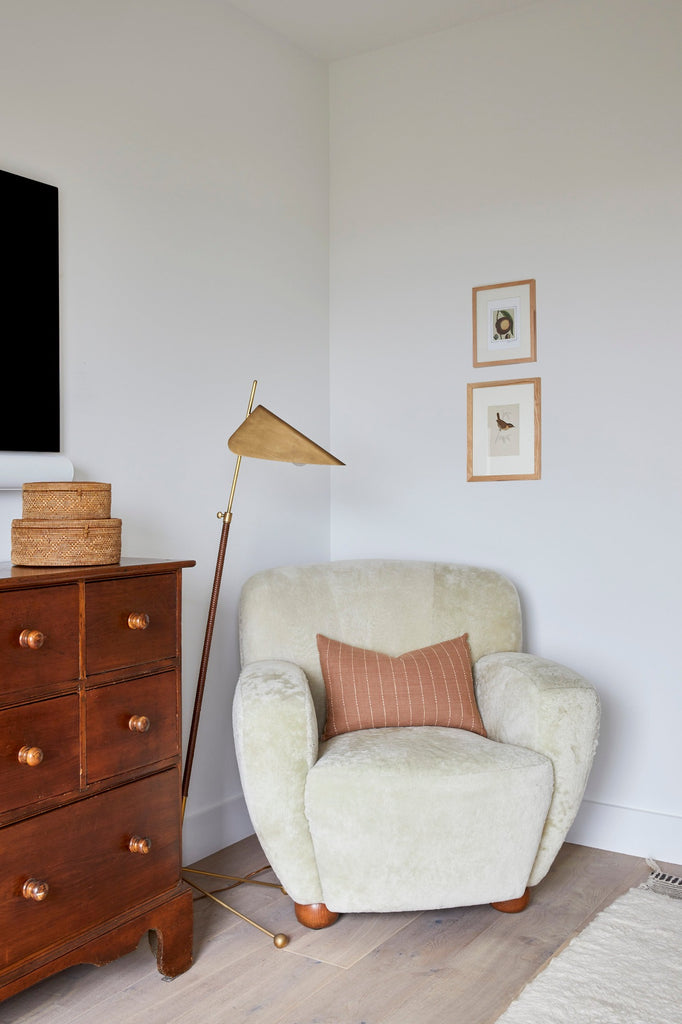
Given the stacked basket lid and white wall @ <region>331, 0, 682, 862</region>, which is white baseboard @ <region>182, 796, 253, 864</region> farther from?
the stacked basket lid

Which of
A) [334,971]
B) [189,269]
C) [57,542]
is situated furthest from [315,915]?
[189,269]

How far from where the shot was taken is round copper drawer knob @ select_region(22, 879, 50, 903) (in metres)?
1.80

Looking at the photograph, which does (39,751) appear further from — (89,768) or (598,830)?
(598,830)

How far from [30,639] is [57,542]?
292mm

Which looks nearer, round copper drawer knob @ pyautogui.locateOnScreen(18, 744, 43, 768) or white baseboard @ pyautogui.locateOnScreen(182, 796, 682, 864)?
round copper drawer knob @ pyautogui.locateOnScreen(18, 744, 43, 768)

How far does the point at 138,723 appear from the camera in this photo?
2.05 m

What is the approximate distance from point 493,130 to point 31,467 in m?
2.01

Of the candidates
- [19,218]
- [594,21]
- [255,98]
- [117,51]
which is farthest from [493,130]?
[19,218]

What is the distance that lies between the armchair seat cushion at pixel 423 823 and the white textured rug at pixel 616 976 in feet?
0.84

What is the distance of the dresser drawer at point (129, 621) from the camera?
196cm

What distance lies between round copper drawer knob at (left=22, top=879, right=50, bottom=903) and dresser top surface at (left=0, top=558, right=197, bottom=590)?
23.0 inches

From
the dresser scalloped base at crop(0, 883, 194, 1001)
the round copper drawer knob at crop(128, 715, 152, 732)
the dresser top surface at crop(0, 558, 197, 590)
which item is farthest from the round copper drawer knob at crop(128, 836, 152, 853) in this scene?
the dresser top surface at crop(0, 558, 197, 590)

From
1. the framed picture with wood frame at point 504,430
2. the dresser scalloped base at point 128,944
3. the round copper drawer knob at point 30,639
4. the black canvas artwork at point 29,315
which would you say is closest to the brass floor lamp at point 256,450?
the dresser scalloped base at point 128,944

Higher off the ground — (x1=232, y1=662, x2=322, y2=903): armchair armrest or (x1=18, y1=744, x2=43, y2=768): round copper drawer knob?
(x1=18, y1=744, x2=43, y2=768): round copper drawer knob
